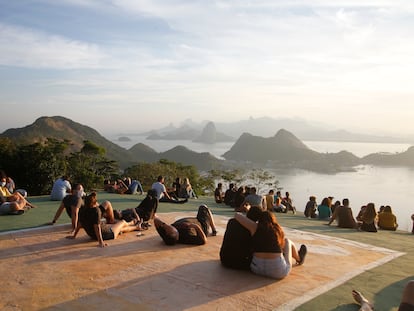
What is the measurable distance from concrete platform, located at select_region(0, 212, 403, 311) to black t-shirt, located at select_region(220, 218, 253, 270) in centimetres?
13

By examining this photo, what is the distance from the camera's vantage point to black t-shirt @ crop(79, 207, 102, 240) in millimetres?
6380

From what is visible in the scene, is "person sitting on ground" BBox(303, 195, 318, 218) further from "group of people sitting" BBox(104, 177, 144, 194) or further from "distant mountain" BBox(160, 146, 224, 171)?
"distant mountain" BBox(160, 146, 224, 171)

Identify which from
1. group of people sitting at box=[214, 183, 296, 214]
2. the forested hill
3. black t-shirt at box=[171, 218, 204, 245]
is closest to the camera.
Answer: black t-shirt at box=[171, 218, 204, 245]

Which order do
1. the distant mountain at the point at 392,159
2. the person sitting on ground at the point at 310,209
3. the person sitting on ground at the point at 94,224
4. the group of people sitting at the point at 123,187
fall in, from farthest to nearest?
the distant mountain at the point at 392,159 < the group of people sitting at the point at 123,187 < the person sitting on ground at the point at 310,209 < the person sitting on ground at the point at 94,224

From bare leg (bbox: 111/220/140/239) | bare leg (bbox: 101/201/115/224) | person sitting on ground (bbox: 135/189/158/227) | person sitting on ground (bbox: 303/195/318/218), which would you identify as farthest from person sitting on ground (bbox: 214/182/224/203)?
bare leg (bbox: 101/201/115/224)

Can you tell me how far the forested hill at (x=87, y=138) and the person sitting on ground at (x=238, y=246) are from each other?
204 ft

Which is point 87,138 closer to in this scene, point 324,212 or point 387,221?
point 324,212

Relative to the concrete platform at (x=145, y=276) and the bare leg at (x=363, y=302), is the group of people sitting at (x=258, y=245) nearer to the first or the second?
the concrete platform at (x=145, y=276)

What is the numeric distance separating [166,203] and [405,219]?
8305cm

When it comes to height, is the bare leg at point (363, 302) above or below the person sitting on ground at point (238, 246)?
below

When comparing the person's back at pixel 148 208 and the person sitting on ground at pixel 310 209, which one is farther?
the person sitting on ground at pixel 310 209

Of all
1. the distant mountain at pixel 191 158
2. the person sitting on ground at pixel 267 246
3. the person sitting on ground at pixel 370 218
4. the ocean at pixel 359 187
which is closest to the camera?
the person sitting on ground at pixel 267 246

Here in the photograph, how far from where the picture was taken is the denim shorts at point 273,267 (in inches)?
195

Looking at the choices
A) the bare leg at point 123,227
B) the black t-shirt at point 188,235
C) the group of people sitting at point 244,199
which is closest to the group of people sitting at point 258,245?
the black t-shirt at point 188,235
